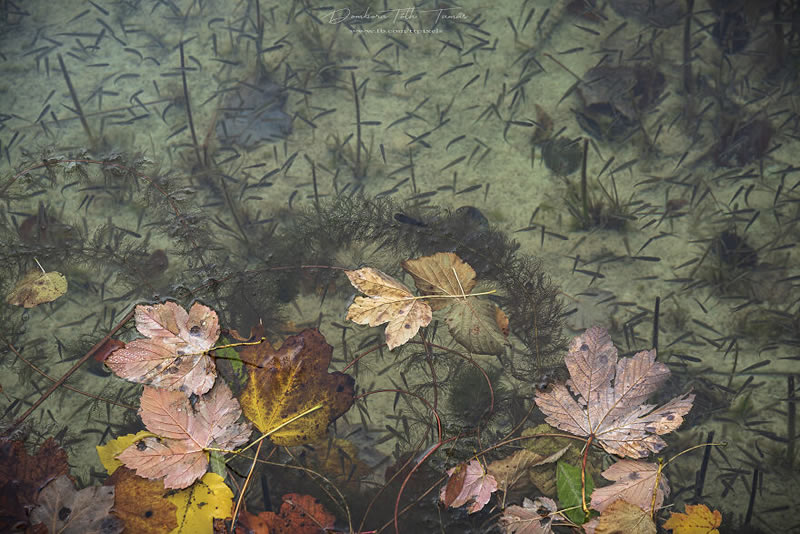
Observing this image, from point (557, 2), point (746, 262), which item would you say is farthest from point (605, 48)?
point (746, 262)

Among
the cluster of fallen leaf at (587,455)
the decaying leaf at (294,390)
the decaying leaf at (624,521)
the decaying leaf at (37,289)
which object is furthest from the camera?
the decaying leaf at (37,289)

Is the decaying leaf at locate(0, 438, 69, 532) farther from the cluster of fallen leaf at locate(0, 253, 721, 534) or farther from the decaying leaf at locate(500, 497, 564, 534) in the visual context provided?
the decaying leaf at locate(500, 497, 564, 534)

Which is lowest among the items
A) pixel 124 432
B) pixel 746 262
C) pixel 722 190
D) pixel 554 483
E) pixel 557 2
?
pixel 124 432

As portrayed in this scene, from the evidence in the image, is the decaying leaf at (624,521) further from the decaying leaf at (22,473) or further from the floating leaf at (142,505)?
the decaying leaf at (22,473)

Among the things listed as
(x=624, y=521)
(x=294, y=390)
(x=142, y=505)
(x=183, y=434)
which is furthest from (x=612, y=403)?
(x=142, y=505)

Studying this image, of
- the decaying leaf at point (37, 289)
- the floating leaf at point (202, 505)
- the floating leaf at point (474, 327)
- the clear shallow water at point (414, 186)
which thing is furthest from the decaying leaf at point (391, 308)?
the decaying leaf at point (37, 289)

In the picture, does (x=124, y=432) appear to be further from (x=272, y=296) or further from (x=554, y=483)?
(x=554, y=483)
